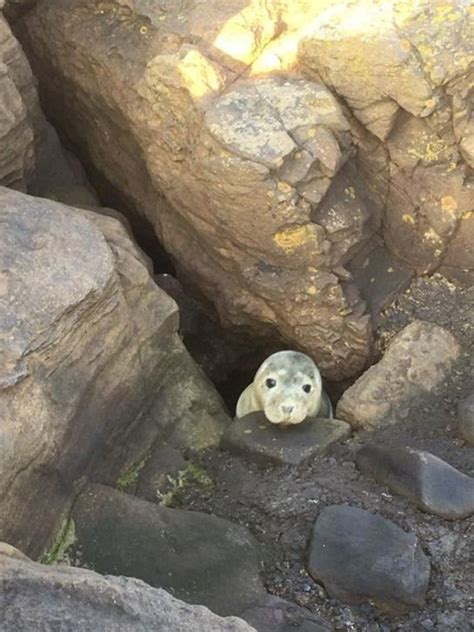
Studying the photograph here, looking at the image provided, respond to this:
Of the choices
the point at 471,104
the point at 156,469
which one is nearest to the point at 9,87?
the point at 156,469

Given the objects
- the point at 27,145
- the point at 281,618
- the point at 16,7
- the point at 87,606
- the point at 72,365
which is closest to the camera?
the point at 87,606

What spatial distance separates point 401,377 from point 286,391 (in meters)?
0.48

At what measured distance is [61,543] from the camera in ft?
8.95

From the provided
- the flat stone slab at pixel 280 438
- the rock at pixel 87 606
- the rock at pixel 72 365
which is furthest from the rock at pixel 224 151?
the rock at pixel 87 606

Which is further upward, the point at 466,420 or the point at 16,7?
the point at 16,7

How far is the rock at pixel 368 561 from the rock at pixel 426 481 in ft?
0.65

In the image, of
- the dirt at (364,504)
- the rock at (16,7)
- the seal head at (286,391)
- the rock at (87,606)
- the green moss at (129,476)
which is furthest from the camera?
the rock at (16,7)

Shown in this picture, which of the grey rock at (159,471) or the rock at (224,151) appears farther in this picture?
the rock at (224,151)

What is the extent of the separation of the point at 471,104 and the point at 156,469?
182 cm

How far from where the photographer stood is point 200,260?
4.08m

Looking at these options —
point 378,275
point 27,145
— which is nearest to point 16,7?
point 27,145

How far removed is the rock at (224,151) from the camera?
3359 millimetres

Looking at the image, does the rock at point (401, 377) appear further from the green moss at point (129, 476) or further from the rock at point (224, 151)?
the green moss at point (129, 476)

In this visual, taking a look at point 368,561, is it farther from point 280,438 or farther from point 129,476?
point 129,476
